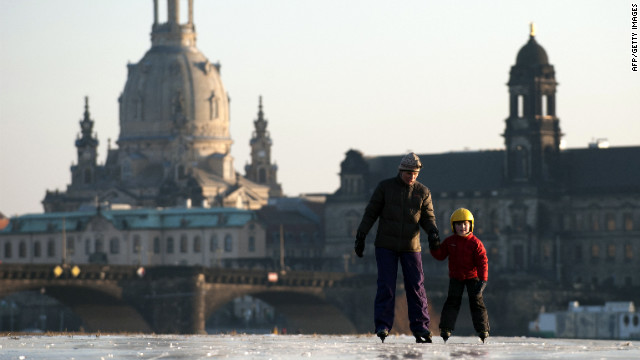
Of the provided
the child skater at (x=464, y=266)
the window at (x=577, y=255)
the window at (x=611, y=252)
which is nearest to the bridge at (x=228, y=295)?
the window at (x=577, y=255)

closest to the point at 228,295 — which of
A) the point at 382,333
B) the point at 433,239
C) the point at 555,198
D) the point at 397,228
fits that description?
the point at 555,198

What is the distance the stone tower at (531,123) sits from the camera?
18750 cm

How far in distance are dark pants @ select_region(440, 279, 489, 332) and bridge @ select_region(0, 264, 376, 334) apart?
10412cm

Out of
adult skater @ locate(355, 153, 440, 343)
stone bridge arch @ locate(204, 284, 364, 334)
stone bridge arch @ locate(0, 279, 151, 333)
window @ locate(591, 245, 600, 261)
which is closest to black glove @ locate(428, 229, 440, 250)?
adult skater @ locate(355, 153, 440, 343)

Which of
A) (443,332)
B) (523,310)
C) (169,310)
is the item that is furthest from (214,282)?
(443,332)

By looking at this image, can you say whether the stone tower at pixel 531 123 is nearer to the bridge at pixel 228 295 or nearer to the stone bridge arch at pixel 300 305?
the bridge at pixel 228 295

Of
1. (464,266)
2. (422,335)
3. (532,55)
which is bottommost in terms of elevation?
(422,335)

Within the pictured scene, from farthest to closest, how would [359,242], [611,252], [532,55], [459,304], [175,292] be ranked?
[532,55] → [611,252] → [175,292] → [459,304] → [359,242]

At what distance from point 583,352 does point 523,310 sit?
434ft

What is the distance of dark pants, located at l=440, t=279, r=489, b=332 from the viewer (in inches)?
1156

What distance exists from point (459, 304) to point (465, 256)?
0.94 metres

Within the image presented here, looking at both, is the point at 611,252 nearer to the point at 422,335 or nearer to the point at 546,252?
the point at 546,252

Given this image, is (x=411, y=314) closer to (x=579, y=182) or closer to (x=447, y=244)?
(x=447, y=244)

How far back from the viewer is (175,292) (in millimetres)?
143125
